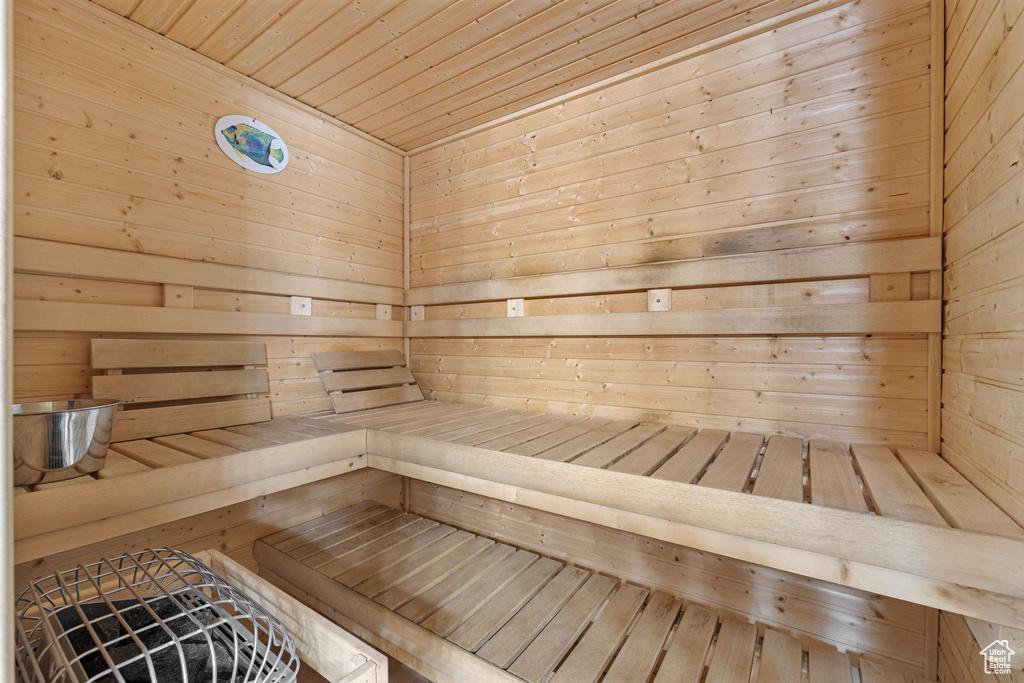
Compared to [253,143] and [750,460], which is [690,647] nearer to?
[750,460]

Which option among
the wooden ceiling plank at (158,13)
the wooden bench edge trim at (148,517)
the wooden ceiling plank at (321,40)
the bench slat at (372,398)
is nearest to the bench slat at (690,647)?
the wooden bench edge trim at (148,517)

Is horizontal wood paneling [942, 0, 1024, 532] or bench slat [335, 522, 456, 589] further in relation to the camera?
bench slat [335, 522, 456, 589]

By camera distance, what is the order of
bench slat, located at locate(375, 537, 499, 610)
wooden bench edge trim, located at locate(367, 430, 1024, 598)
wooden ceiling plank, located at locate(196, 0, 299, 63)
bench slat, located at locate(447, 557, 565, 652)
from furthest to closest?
wooden ceiling plank, located at locate(196, 0, 299, 63) < bench slat, located at locate(375, 537, 499, 610) < bench slat, located at locate(447, 557, 565, 652) < wooden bench edge trim, located at locate(367, 430, 1024, 598)

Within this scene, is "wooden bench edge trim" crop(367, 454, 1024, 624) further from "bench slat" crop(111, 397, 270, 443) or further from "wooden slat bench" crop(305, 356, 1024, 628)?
"bench slat" crop(111, 397, 270, 443)

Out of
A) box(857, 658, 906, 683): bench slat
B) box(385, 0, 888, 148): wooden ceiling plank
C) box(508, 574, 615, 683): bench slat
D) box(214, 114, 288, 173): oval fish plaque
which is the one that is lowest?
box(857, 658, 906, 683): bench slat

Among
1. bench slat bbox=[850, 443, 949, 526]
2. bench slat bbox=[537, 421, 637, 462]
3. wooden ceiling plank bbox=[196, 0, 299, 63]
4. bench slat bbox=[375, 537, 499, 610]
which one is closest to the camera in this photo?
bench slat bbox=[850, 443, 949, 526]

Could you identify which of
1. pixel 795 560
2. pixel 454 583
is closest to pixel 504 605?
pixel 454 583

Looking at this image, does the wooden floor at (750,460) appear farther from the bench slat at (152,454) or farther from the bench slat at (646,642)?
the bench slat at (152,454)

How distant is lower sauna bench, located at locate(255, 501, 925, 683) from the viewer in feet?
4.52

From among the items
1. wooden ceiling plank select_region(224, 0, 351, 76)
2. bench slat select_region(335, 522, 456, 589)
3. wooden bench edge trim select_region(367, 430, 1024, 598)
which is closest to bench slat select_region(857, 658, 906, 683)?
wooden bench edge trim select_region(367, 430, 1024, 598)

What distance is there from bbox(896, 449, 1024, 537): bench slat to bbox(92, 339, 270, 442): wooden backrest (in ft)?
8.38

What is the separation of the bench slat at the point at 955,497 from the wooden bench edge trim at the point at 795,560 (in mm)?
140

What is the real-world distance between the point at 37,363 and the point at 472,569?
6.11 feet

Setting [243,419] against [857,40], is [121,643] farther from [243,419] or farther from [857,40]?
[857,40]
